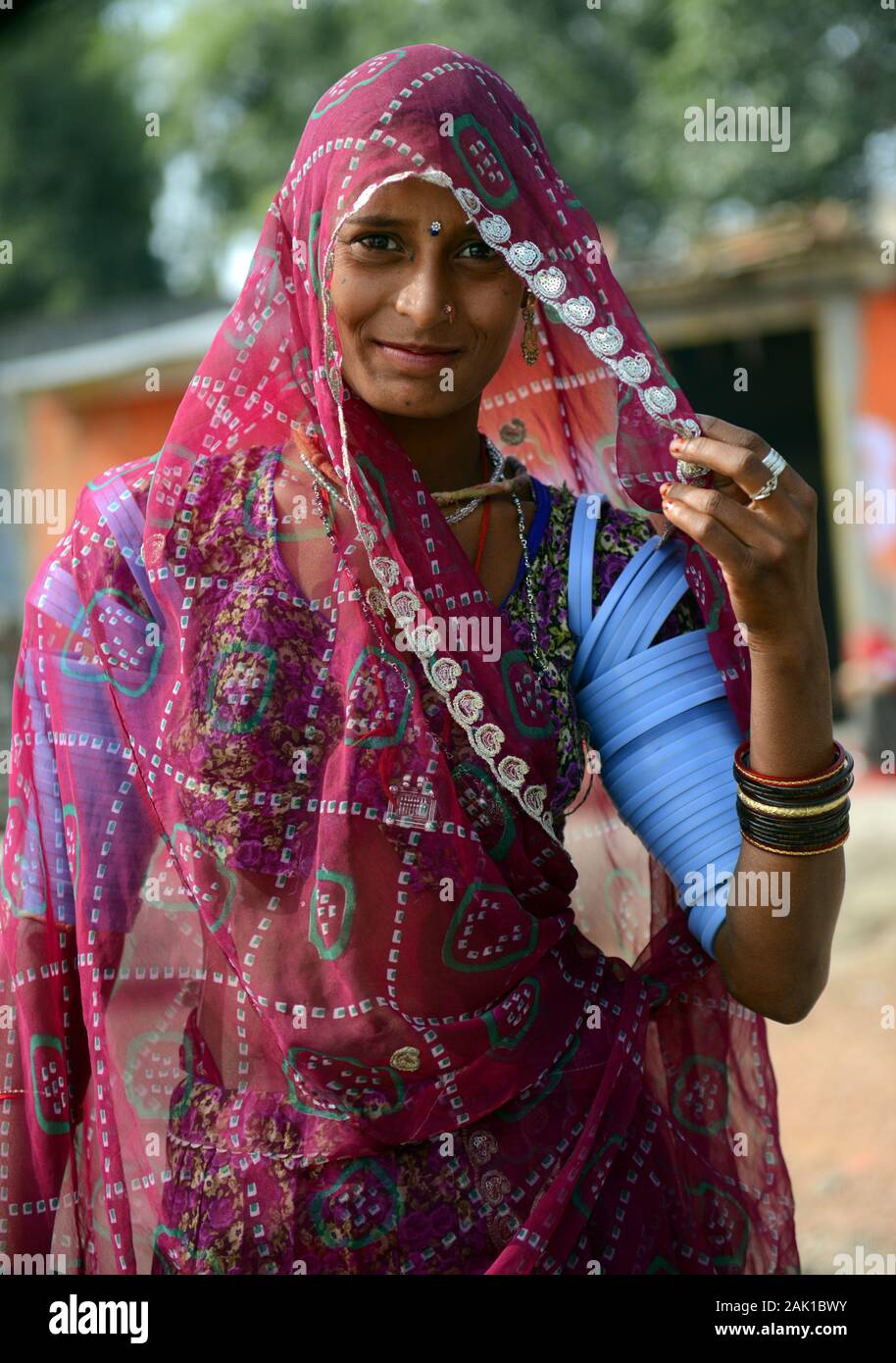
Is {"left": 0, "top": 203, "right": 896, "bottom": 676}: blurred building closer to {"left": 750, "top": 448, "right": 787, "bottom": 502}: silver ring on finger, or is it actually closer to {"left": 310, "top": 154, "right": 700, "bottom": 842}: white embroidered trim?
{"left": 310, "top": 154, "right": 700, "bottom": 842}: white embroidered trim

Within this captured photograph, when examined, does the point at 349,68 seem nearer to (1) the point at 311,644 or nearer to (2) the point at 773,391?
(2) the point at 773,391

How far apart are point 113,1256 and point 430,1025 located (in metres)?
0.47

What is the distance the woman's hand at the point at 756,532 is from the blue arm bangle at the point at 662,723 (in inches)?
7.3

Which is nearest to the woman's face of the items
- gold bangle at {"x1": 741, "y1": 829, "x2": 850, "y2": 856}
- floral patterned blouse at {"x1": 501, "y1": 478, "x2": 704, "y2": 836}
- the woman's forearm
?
floral patterned blouse at {"x1": 501, "y1": 478, "x2": 704, "y2": 836}

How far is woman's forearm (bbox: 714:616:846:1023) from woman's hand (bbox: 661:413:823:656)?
26 mm

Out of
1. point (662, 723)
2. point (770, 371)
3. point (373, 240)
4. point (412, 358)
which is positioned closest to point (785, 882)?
point (662, 723)

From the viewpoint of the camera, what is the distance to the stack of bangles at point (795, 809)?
61.3 inches

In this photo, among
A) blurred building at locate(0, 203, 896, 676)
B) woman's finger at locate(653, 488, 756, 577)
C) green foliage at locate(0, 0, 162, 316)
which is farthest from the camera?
green foliage at locate(0, 0, 162, 316)

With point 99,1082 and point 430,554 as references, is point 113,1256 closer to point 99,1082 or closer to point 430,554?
point 99,1082

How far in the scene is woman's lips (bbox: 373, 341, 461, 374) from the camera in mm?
1616

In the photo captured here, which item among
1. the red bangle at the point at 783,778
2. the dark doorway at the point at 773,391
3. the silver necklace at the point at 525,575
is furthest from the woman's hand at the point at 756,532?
the dark doorway at the point at 773,391

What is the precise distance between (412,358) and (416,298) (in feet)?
0.23

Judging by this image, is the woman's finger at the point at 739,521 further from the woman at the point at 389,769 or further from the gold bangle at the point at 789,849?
the gold bangle at the point at 789,849

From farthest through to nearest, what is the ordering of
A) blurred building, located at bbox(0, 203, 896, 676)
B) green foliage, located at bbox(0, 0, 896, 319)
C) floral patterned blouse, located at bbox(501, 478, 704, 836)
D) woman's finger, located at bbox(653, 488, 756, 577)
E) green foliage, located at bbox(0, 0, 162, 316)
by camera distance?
green foliage, located at bbox(0, 0, 162, 316) < green foliage, located at bbox(0, 0, 896, 319) < blurred building, located at bbox(0, 203, 896, 676) < floral patterned blouse, located at bbox(501, 478, 704, 836) < woman's finger, located at bbox(653, 488, 756, 577)
